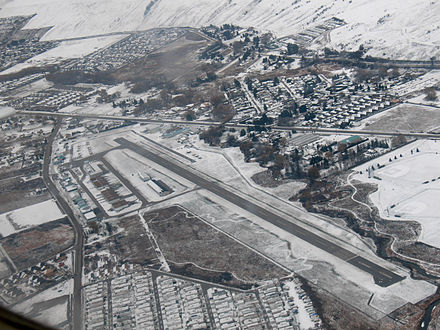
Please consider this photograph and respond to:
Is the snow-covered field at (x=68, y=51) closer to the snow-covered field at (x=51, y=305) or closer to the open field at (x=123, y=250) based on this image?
the open field at (x=123, y=250)

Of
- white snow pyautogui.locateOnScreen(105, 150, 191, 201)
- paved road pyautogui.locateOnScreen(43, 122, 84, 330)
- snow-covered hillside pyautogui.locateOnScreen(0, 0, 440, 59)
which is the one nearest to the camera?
paved road pyautogui.locateOnScreen(43, 122, 84, 330)

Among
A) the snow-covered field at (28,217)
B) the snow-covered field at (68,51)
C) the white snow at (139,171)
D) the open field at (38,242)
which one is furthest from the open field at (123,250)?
the snow-covered field at (68,51)

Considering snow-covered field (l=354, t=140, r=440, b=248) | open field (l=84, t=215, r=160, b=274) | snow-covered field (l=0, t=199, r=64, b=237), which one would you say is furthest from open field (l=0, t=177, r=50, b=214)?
snow-covered field (l=354, t=140, r=440, b=248)

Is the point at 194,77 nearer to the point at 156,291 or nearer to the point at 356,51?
the point at 356,51

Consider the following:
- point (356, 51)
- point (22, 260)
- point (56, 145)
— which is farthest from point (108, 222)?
point (356, 51)

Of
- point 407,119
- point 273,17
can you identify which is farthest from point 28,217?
point 273,17

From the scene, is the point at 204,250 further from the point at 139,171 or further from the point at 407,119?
the point at 407,119

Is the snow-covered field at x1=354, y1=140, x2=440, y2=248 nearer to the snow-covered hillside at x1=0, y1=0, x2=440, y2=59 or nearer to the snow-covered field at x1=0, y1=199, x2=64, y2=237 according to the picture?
the snow-covered field at x1=0, y1=199, x2=64, y2=237
